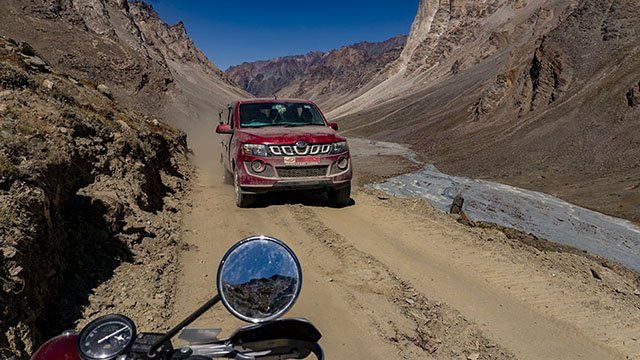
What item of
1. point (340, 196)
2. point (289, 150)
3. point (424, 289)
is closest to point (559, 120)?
point (340, 196)

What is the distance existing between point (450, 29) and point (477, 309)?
498 ft

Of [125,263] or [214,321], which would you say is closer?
[214,321]

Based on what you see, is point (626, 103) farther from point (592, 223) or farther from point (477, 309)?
point (477, 309)

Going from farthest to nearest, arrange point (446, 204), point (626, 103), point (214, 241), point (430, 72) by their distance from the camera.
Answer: point (430, 72)
point (626, 103)
point (446, 204)
point (214, 241)

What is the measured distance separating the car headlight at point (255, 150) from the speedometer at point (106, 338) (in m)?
6.14

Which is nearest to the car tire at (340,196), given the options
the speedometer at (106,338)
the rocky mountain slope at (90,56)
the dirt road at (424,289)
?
the dirt road at (424,289)

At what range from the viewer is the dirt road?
4352mm

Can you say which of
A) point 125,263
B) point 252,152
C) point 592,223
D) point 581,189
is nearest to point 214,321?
point 125,263

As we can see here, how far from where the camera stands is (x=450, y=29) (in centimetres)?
14338

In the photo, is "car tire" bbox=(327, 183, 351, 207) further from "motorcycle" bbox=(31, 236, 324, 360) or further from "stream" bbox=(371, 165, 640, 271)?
"stream" bbox=(371, 165, 640, 271)

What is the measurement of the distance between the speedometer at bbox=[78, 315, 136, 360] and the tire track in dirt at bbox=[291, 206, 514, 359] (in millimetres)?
2838

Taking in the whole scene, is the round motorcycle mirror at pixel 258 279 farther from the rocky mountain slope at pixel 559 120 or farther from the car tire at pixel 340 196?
the rocky mountain slope at pixel 559 120

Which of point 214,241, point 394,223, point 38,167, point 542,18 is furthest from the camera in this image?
point 542,18

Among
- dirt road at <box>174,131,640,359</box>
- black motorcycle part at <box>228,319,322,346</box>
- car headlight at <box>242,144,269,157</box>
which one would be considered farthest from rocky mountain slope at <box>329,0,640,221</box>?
black motorcycle part at <box>228,319,322,346</box>
